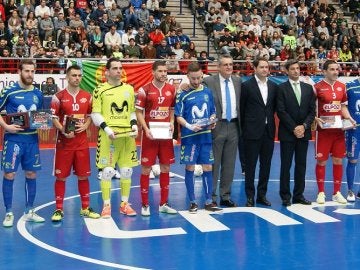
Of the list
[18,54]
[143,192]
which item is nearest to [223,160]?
[143,192]

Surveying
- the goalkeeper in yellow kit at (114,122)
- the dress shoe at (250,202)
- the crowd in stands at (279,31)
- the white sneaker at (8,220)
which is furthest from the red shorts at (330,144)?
the crowd in stands at (279,31)

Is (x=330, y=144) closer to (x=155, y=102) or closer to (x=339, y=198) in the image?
(x=339, y=198)

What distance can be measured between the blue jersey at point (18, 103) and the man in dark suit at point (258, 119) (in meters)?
3.06

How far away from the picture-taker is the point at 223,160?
30.0 feet

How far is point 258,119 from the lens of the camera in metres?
8.91

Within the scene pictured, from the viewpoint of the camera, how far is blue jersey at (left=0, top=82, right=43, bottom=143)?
7883 millimetres

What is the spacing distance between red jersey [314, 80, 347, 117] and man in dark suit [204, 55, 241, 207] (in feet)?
4.09

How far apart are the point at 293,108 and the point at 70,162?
10.9 feet

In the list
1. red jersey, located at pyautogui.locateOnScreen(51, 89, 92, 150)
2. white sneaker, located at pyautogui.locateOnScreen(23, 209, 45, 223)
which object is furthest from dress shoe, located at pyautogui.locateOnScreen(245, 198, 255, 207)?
white sneaker, located at pyautogui.locateOnScreen(23, 209, 45, 223)

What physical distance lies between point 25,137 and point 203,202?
3035 millimetres

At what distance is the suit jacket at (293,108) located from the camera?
893 cm

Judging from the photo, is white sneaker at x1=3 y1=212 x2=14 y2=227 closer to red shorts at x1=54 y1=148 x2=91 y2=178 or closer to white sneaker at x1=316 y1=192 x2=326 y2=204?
red shorts at x1=54 y1=148 x2=91 y2=178

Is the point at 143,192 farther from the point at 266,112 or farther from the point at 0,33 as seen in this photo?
the point at 0,33

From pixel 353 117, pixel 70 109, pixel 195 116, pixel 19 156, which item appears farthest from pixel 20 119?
pixel 353 117
